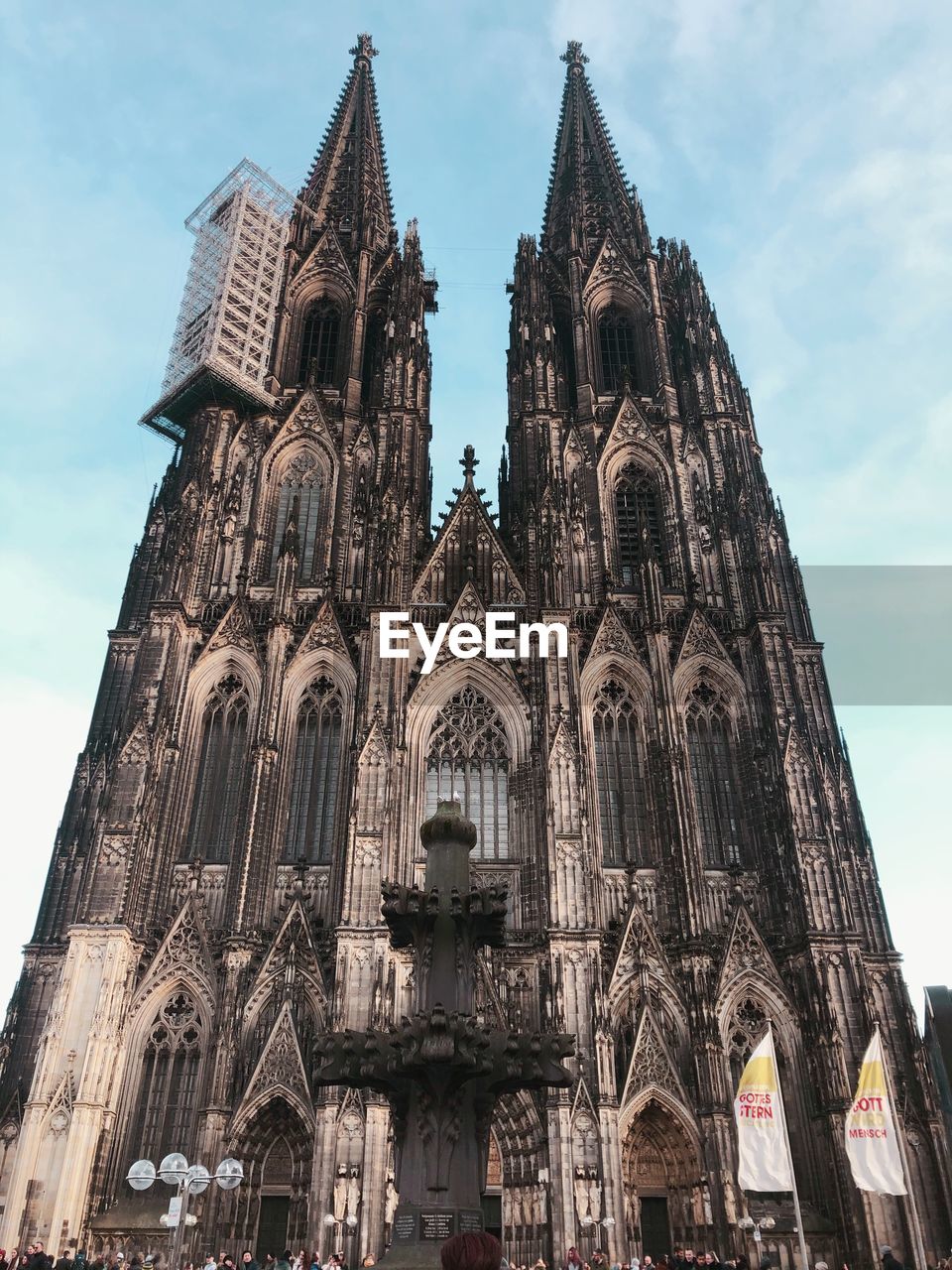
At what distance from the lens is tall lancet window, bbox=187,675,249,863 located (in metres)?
28.7

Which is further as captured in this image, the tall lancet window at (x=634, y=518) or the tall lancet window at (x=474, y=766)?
the tall lancet window at (x=634, y=518)

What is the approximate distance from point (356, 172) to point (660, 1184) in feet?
142

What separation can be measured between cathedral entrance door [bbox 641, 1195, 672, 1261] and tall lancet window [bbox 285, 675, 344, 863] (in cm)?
1157

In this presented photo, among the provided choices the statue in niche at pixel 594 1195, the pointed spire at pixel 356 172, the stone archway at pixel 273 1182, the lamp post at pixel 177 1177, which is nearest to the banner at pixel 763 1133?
the statue in niche at pixel 594 1195

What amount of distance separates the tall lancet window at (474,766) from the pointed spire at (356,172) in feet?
74.8

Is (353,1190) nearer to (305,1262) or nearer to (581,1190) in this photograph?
(305,1262)

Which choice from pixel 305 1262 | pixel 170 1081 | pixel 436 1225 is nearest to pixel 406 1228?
pixel 436 1225

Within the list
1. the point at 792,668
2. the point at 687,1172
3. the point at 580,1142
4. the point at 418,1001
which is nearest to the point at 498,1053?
the point at 418,1001

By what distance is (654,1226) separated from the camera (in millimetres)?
24203

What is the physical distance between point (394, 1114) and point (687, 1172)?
1410 cm

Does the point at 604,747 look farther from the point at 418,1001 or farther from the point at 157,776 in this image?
the point at 418,1001

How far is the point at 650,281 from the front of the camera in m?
41.0

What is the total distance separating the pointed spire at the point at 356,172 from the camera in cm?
4528

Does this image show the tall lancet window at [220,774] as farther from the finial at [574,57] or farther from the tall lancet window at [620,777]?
the finial at [574,57]
